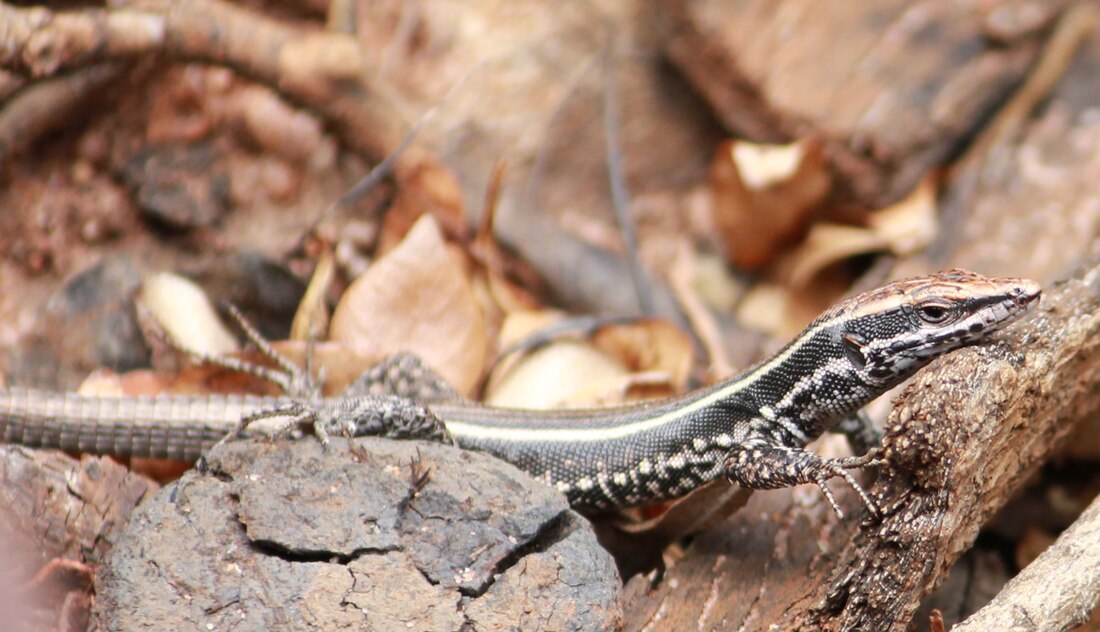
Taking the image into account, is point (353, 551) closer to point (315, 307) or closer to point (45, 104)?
point (315, 307)

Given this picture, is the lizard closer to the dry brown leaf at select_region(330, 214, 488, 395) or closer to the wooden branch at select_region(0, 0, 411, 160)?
the dry brown leaf at select_region(330, 214, 488, 395)

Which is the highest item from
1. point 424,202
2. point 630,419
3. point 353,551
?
point 630,419

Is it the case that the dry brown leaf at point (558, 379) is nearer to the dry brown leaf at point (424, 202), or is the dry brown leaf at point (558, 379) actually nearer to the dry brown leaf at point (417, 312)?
the dry brown leaf at point (417, 312)

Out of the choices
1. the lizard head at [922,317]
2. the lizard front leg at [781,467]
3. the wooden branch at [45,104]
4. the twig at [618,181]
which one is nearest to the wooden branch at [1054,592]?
the lizard front leg at [781,467]

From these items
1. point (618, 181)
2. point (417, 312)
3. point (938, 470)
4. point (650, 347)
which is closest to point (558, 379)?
point (650, 347)

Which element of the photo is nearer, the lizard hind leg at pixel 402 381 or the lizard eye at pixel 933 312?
the lizard eye at pixel 933 312

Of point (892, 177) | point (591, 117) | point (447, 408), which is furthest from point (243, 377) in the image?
point (892, 177)

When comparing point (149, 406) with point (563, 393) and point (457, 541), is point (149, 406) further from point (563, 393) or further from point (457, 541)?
point (563, 393)
